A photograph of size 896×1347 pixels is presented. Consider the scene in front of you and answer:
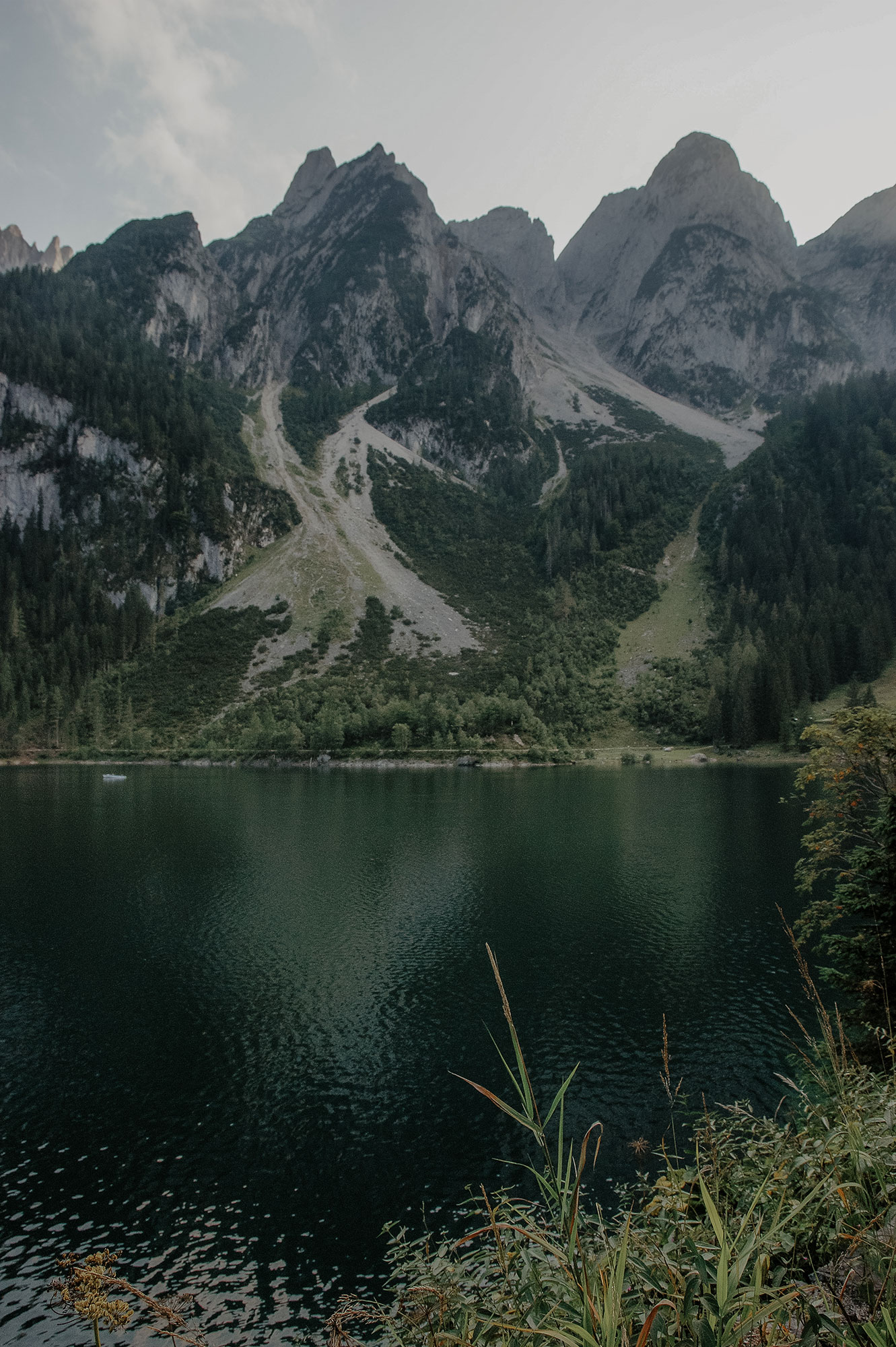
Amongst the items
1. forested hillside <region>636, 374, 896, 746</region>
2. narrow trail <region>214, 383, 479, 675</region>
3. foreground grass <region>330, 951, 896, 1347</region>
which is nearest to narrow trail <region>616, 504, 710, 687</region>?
forested hillside <region>636, 374, 896, 746</region>

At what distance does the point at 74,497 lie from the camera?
155500 mm

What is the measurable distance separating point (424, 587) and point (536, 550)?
4027 cm

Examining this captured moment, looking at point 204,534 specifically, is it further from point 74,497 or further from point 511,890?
point 511,890

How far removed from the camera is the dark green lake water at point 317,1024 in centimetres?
1198

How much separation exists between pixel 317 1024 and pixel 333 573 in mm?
132294

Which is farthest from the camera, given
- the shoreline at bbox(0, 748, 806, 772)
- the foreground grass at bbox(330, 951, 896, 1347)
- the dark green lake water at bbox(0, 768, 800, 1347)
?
the shoreline at bbox(0, 748, 806, 772)

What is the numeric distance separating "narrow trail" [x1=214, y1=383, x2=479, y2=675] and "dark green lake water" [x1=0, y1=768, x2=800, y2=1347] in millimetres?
88257

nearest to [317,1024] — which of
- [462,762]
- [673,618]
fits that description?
[462,762]

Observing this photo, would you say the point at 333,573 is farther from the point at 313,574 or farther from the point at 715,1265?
the point at 715,1265

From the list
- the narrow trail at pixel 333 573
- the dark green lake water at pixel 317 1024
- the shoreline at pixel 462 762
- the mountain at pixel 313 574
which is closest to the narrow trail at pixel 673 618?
the mountain at pixel 313 574

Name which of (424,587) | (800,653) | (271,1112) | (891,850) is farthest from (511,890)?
(424,587)

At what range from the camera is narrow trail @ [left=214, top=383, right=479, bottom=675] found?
5148 inches

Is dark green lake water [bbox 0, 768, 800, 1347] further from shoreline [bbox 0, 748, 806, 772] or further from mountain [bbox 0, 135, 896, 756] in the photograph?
mountain [bbox 0, 135, 896, 756]

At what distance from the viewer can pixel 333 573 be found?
479 feet
